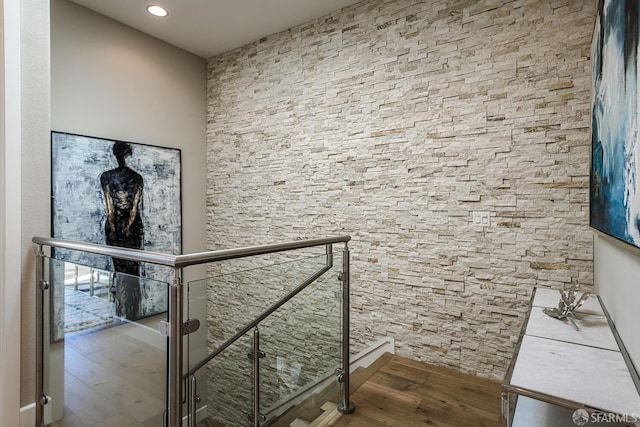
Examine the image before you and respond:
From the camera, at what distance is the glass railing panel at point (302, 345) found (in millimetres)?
1755

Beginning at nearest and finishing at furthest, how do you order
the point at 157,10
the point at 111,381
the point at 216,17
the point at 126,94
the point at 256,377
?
the point at 111,381 → the point at 256,377 → the point at 157,10 → the point at 216,17 → the point at 126,94

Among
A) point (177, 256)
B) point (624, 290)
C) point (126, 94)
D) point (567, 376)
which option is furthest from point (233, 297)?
point (126, 94)

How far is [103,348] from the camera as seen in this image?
1.57m

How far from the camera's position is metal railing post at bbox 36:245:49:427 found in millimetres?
1959

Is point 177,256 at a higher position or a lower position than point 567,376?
higher

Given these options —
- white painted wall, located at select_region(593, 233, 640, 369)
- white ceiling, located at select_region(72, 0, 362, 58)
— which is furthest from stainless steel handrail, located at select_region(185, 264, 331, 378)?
white ceiling, located at select_region(72, 0, 362, 58)

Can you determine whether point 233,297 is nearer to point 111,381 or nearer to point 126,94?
point 111,381

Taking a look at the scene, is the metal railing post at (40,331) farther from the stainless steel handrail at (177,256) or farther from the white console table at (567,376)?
the white console table at (567,376)

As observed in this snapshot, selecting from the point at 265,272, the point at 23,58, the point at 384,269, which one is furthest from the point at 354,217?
the point at 23,58

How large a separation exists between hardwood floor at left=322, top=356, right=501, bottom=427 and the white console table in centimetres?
101

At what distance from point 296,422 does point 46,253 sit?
1717mm

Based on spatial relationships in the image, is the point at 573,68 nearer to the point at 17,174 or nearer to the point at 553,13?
the point at 553,13

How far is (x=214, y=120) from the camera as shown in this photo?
13.4 ft

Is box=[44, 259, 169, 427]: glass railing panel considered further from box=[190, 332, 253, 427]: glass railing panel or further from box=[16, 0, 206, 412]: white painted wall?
box=[16, 0, 206, 412]: white painted wall
